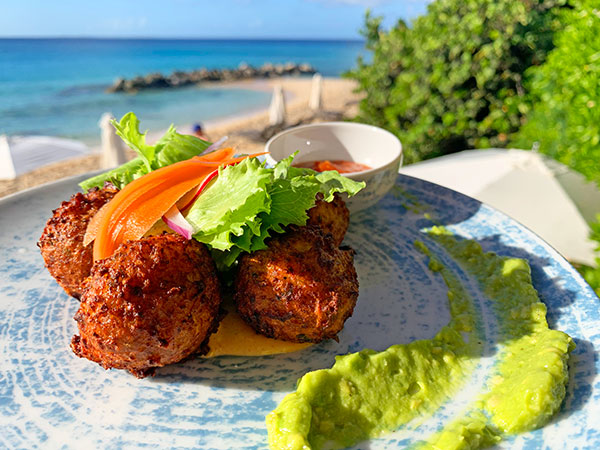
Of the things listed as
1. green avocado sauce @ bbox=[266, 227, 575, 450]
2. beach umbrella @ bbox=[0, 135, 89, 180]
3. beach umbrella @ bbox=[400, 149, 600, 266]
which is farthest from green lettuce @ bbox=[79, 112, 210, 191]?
beach umbrella @ bbox=[0, 135, 89, 180]

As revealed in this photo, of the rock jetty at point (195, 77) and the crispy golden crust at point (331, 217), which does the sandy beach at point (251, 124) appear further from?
the rock jetty at point (195, 77)

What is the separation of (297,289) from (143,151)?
149cm

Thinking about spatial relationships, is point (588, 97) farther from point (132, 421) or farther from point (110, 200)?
point (132, 421)

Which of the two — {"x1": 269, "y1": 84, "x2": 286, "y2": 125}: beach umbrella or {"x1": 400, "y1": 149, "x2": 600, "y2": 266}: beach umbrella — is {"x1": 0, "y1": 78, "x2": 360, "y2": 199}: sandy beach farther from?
{"x1": 400, "y1": 149, "x2": 600, "y2": 266}: beach umbrella

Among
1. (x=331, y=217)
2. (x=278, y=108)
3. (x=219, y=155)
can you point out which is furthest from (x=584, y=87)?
(x=278, y=108)

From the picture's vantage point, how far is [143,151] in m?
3.06

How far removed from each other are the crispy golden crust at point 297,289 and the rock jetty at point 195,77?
107 feet

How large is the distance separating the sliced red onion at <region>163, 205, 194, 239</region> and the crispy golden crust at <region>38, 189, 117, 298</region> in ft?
1.46

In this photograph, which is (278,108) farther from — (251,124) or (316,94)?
(251,124)

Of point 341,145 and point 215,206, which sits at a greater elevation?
point 215,206

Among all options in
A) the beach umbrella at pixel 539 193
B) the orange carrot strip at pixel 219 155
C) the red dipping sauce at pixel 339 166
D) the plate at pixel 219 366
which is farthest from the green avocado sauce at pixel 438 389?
the beach umbrella at pixel 539 193

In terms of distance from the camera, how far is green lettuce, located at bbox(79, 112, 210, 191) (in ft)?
10.0

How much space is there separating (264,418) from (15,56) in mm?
63906

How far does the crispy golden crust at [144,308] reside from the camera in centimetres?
201
